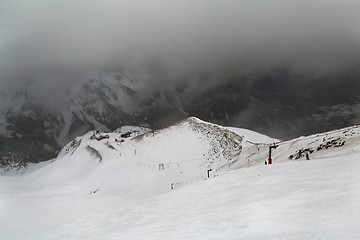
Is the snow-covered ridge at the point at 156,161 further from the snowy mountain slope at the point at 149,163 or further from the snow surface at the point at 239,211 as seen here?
the snow surface at the point at 239,211

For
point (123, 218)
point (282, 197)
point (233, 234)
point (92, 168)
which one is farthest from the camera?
point (92, 168)

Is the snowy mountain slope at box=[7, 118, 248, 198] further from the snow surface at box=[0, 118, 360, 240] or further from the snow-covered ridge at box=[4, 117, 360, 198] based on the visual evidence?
the snow surface at box=[0, 118, 360, 240]

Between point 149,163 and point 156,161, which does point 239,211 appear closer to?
point 149,163

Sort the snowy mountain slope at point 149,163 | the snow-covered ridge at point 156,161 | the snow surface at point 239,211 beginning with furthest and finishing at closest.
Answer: the snowy mountain slope at point 149,163, the snow-covered ridge at point 156,161, the snow surface at point 239,211

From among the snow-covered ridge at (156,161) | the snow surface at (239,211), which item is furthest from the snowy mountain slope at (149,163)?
the snow surface at (239,211)

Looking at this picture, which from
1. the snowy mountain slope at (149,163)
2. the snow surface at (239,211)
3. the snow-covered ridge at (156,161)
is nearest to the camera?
the snow surface at (239,211)

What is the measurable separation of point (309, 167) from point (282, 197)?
7.37m

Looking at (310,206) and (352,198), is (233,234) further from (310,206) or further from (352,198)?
(352,198)

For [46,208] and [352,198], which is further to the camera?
[46,208]

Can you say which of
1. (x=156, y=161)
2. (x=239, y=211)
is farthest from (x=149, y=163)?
(x=239, y=211)

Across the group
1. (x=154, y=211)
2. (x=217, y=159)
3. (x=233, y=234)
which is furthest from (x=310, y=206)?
(x=217, y=159)

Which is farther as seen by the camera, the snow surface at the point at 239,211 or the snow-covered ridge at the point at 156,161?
the snow-covered ridge at the point at 156,161

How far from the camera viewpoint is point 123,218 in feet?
69.4

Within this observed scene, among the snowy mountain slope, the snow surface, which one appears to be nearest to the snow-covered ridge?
the snowy mountain slope
